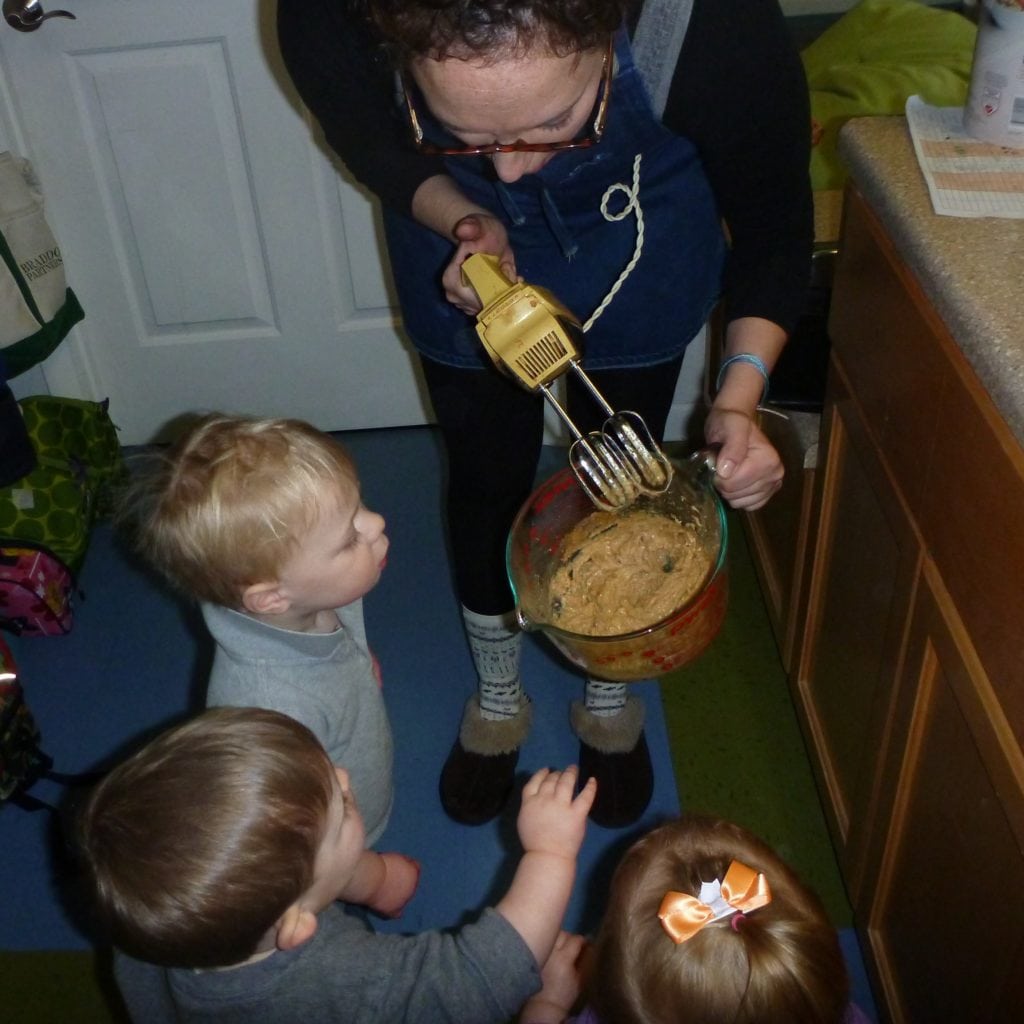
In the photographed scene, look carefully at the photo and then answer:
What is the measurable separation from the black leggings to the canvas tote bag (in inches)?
35.7

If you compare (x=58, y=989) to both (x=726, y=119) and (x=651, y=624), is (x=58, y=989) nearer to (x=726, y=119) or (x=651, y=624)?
(x=651, y=624)

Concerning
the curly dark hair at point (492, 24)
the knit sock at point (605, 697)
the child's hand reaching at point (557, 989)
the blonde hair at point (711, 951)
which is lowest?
the knit sock at point (605, 697)

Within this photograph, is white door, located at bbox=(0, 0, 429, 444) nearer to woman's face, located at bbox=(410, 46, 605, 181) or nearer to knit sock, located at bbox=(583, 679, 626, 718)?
knit sock, located at bbox=(583, 679, 626, 718)

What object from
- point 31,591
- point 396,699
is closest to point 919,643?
point 396,699

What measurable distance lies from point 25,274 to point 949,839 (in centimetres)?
162

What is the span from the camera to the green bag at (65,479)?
70.0 inches

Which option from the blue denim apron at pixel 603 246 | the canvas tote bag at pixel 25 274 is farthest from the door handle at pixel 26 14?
the blue denim apron at pixel 603 246

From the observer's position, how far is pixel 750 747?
1499mm

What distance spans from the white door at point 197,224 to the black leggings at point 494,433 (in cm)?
88

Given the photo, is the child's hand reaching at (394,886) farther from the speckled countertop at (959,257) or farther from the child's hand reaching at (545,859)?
the speckled countertop at (959,257)

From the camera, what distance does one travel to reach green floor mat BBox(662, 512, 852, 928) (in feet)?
4.48

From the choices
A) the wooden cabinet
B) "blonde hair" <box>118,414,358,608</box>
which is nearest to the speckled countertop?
the wooden cabinet

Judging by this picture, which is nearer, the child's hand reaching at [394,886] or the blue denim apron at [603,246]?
the blue denim apron at [603,246]

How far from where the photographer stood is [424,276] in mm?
1105
